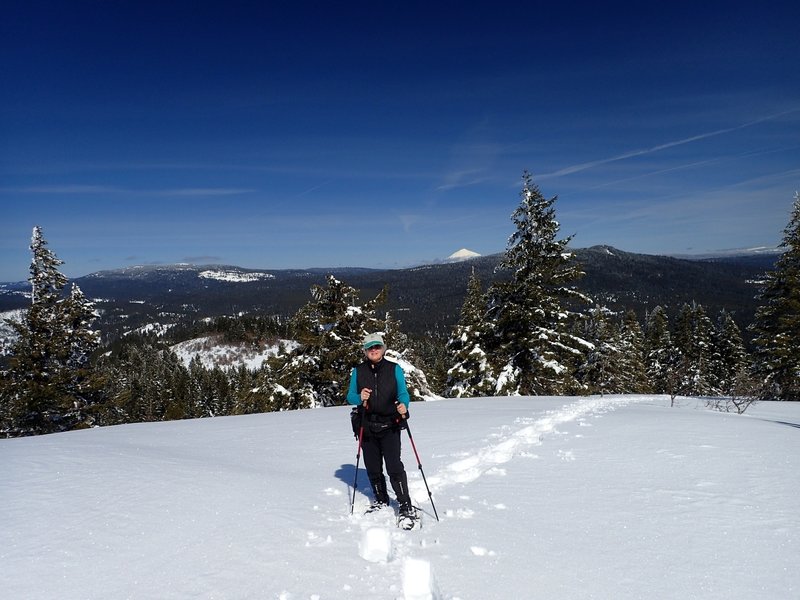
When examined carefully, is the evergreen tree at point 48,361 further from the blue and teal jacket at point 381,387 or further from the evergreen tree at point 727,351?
the evergreen tree at point 727,351

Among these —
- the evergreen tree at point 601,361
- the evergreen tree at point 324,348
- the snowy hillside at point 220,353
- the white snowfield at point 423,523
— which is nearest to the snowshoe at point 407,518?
the white snowfield at point 423,523

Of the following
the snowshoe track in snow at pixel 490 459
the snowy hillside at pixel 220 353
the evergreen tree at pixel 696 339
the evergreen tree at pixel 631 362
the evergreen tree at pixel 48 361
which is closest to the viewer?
the snowshoe track in snow at pixel 490 459

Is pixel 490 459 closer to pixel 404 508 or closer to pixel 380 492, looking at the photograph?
pixel 380 492

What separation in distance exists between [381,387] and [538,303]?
57.9 feet

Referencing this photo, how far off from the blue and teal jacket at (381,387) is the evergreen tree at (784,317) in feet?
83.4

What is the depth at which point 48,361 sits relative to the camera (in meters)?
20.9

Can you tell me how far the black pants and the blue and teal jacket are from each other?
28 cm

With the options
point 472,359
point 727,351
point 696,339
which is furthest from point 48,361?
point 727,351

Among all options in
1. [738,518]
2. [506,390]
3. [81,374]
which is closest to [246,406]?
[81,374]

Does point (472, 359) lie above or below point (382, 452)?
below

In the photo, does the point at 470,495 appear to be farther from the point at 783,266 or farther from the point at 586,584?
the point at 783,266

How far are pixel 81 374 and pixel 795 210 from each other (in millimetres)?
39089

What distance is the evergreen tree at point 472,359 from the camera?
73.4 feet

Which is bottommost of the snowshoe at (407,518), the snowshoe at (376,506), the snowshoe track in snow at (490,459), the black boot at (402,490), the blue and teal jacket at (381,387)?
the snowshoe track in snow at (490,459)
